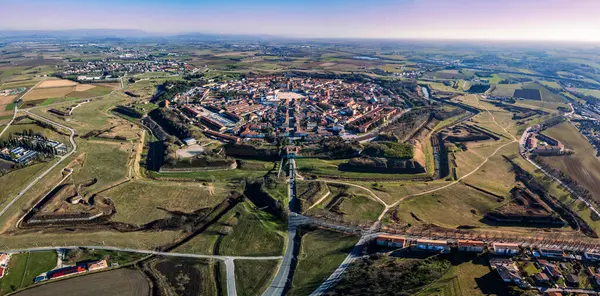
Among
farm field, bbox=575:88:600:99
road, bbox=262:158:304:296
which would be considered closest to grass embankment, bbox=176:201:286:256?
road, bbox=262:158:304:296

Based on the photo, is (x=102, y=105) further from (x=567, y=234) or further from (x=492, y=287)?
(x=567, y=234)

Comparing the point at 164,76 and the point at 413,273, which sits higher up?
the point at 164,76

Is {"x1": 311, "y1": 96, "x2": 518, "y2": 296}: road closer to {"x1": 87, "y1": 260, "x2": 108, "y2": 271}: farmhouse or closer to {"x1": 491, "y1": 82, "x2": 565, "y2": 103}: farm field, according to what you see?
{"x1": 87, "y1": 260, "x2": 108, "y2": 271}: farmhouse

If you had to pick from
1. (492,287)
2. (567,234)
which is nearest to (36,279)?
(492,287)

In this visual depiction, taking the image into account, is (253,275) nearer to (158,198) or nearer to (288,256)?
(288,256)

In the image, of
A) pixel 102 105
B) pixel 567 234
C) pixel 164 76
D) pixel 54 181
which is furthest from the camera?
pixel 164 76
